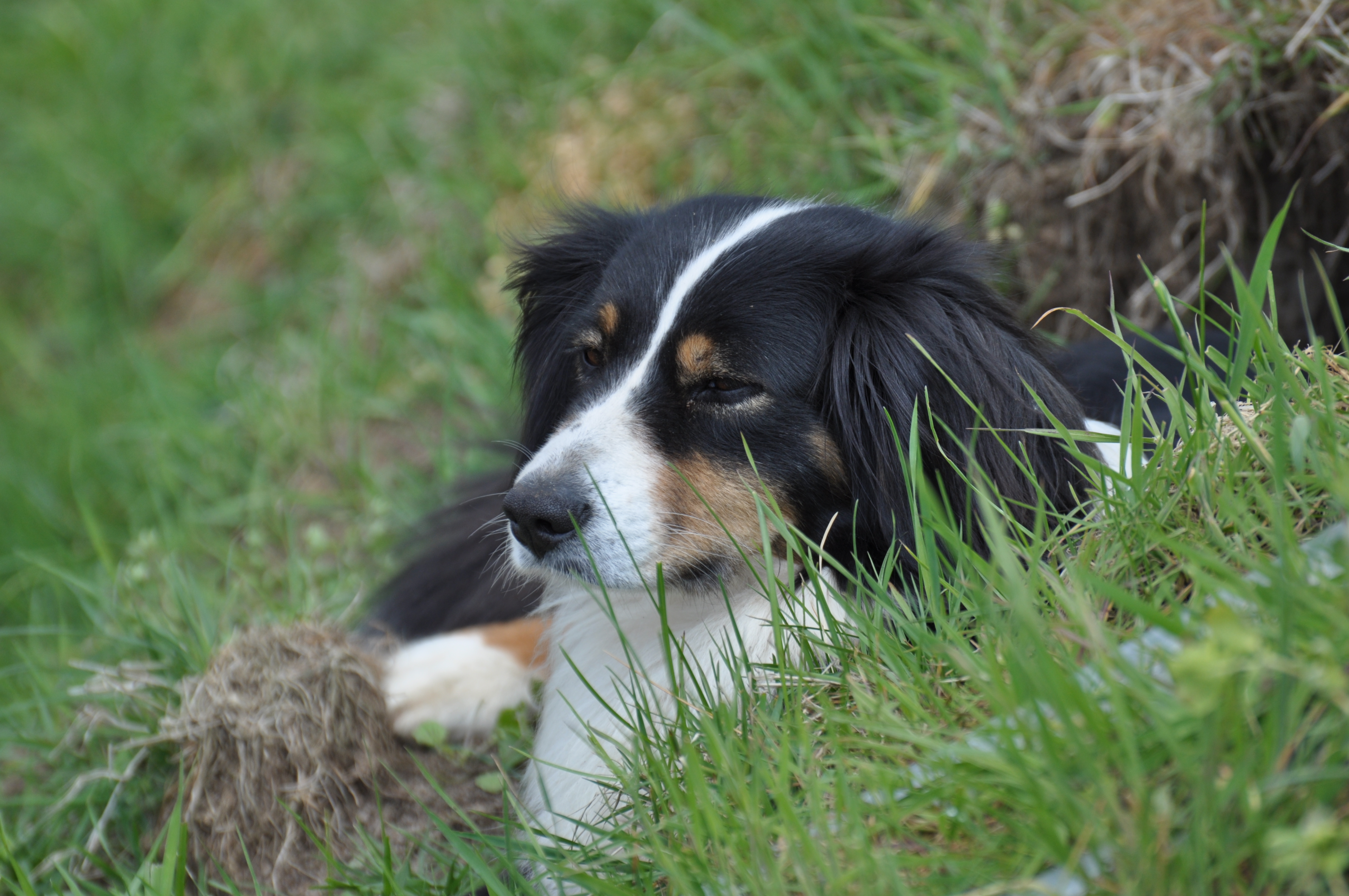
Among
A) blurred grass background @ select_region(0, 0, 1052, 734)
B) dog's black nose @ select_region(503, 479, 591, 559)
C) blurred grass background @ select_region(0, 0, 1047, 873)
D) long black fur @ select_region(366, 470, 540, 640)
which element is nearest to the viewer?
dog's black nose @ select_region(503, 479, 591, 559)

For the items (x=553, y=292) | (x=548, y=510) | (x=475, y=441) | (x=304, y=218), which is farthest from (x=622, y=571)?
(x=304, y=218)

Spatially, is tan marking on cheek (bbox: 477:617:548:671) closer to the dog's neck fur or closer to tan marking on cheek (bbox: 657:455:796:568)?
the dog's neck fur

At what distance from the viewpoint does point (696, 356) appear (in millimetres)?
1920

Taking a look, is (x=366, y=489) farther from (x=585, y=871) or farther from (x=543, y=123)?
(x=585, y=871)

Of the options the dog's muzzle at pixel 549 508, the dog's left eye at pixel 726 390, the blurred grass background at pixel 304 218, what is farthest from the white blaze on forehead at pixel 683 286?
the blurred grass background at pixel 304 218

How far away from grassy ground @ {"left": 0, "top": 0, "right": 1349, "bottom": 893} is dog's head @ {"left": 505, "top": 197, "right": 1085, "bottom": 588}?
0.96 ft

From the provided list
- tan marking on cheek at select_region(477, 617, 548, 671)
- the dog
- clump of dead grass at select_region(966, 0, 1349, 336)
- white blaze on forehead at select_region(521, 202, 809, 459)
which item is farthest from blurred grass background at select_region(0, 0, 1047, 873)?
white blaze on forehead at select_region(521, 202, 809, 459)

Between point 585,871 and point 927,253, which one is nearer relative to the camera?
point 585,871

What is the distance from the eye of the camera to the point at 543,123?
422 centimetres

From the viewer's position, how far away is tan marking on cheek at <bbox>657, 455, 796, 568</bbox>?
1807mm

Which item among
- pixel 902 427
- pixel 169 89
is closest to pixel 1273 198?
pixel 902 427

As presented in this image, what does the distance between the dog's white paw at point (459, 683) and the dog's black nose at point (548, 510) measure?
24.3 inches

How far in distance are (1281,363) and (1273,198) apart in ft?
5.46

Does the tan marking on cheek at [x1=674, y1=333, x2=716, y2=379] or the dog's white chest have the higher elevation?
the tan marking on cheek at [x1=674, y1=333, x2=716, y2=379]
